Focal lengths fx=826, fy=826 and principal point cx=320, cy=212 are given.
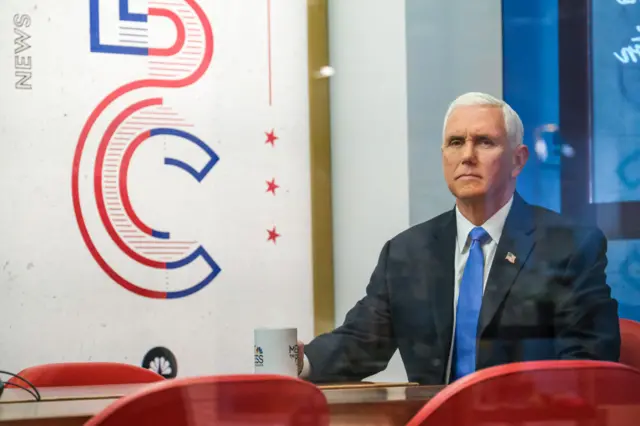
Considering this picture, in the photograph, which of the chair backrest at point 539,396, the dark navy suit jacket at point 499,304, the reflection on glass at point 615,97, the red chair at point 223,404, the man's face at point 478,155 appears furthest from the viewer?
the reflection on glass at point 615,97

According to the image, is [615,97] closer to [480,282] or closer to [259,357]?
[480,282]

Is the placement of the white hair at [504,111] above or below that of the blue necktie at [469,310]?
above

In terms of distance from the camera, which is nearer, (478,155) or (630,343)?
(630,343)

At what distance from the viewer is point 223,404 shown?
1193 millimetres

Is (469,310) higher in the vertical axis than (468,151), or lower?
lower

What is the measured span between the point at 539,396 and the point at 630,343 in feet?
3.44

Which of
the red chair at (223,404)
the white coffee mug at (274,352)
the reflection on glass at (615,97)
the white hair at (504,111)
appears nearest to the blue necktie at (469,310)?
the white hair at (504,111)

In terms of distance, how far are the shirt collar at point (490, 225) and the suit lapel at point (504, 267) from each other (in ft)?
0.06

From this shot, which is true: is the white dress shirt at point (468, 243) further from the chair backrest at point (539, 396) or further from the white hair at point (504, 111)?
the chair backrest at point (539, 396)

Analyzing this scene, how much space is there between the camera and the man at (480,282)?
2432 millimetres

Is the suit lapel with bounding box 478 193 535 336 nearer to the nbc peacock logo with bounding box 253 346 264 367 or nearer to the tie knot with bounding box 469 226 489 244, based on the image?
the tie knot with bounding box 469 226 489 244

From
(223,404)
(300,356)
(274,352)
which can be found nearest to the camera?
(223,404)

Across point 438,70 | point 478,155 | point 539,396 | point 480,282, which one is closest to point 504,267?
point 480,282

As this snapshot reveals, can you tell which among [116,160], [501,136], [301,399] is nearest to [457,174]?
[501,136]
